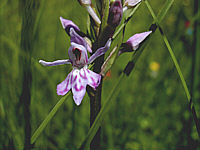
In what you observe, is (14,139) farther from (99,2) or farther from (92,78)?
(99,2)

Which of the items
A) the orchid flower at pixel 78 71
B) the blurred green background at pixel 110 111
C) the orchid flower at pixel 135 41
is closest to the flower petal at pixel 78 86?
→ the orchid flower at pixel 78 71

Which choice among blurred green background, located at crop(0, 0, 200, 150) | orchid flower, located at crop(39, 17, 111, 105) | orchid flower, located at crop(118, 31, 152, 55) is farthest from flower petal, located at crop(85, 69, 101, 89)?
blurred green background, located at crop(0, 0, 200, 150)

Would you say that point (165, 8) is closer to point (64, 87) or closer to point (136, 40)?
point (136, 40)

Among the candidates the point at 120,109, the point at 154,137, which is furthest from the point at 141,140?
the point at 120,109

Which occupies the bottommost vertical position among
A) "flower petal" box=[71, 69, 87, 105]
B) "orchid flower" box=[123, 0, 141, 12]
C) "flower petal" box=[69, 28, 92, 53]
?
"flower petal" box=[71, 69, 87, 105]

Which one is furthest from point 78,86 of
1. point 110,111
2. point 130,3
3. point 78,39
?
point 110,111

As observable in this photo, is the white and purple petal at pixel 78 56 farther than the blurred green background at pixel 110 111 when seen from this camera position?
Answer: No

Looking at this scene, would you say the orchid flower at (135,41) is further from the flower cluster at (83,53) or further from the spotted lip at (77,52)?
the spotted lip at (77,52)

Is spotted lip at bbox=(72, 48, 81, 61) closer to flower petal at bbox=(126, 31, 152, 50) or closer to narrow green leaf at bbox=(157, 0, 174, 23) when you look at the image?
flower petal at bbox=(126, 31, 152, 50)

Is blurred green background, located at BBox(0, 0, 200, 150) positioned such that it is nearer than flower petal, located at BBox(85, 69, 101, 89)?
No
